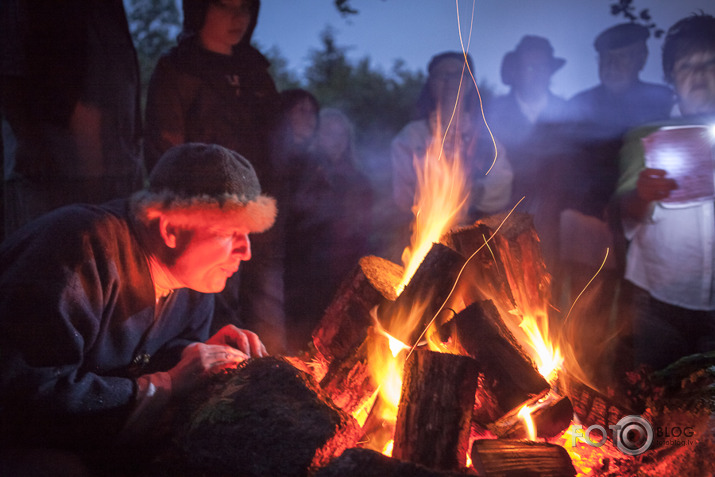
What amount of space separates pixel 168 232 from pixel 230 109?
1752 mm

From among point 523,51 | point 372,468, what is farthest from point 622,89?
point 372,468

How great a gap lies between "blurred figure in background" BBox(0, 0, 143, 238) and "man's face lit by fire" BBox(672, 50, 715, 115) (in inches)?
172

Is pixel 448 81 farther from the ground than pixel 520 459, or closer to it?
farther from the ground

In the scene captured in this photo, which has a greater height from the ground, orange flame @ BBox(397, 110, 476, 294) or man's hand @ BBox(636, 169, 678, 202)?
man's hand @ BBox(636, 169, 678, 202)

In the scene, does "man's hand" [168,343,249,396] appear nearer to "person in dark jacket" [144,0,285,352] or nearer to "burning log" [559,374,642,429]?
"person in dark jacket" [144,0,285,352]

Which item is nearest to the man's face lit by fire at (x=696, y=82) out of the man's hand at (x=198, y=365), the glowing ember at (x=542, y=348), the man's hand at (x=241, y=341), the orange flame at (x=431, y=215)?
the orange flame at (x=431, y=215)

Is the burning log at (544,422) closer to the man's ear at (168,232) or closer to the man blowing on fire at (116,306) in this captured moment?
the man blowing on fire at (116,306)

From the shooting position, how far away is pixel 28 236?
178 centimetres

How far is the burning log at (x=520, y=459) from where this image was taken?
1616 mm

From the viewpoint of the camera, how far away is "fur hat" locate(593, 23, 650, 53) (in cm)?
355

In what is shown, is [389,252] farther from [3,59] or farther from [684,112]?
[3,59]

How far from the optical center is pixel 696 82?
3098 millimetres

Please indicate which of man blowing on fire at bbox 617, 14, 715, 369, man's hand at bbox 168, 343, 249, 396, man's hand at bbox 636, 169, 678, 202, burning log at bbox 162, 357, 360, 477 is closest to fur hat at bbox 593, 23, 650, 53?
man blowing on fire at bbox 617, 14, 715, 369

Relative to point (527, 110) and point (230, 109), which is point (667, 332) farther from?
point (230, 109)
